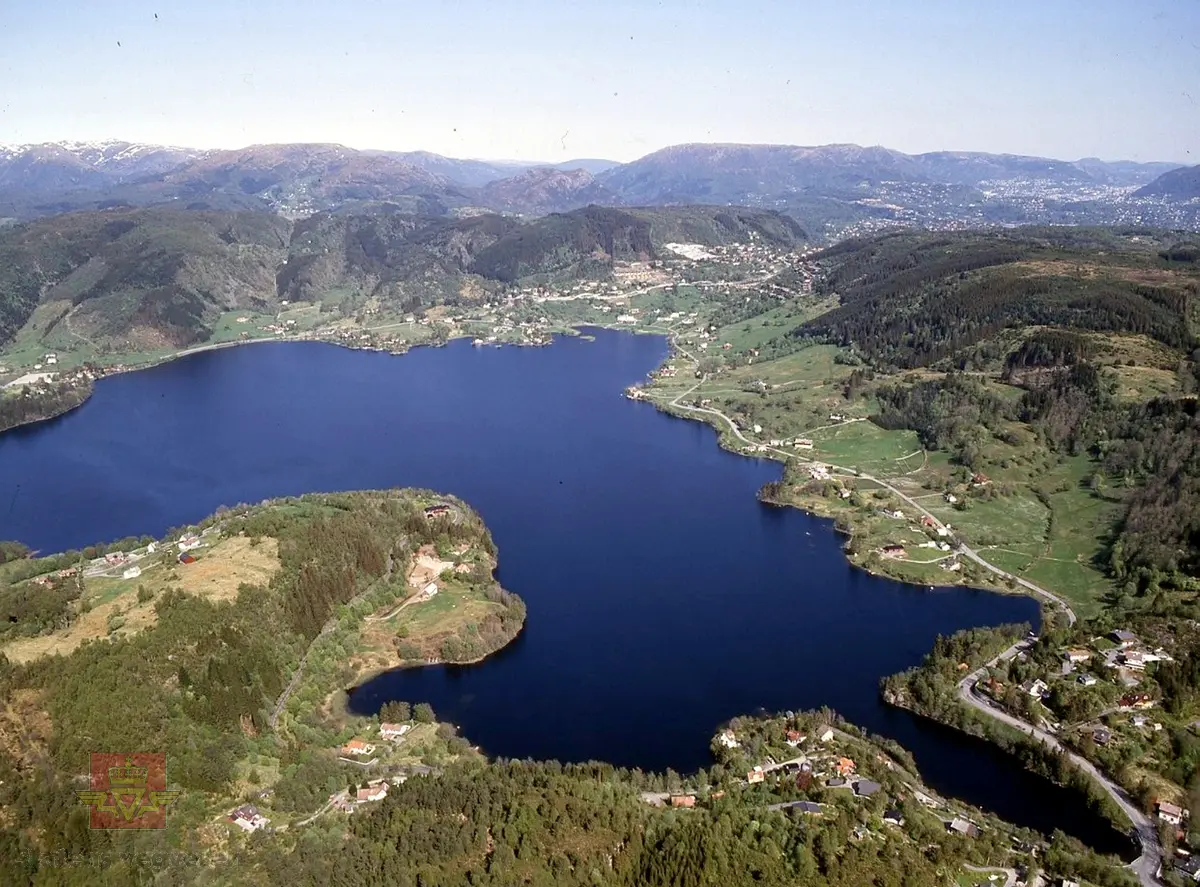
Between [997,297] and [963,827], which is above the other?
[997,297]

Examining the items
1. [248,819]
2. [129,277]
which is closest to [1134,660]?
[248,819]

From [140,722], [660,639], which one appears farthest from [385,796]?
[660,639]

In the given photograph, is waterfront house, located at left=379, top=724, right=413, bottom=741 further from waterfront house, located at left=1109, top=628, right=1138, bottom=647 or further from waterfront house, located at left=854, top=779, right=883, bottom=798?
waterfront house, located at left=1109, top=628, right=1138, bottom=647

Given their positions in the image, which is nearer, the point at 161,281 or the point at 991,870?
the point at 991,870

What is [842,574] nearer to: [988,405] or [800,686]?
[800,686]

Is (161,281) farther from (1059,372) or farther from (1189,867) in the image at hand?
(1189,867)

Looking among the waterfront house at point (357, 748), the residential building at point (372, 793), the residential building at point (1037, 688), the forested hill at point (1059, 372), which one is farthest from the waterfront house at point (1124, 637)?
the waterfront house at point (357, 748)
